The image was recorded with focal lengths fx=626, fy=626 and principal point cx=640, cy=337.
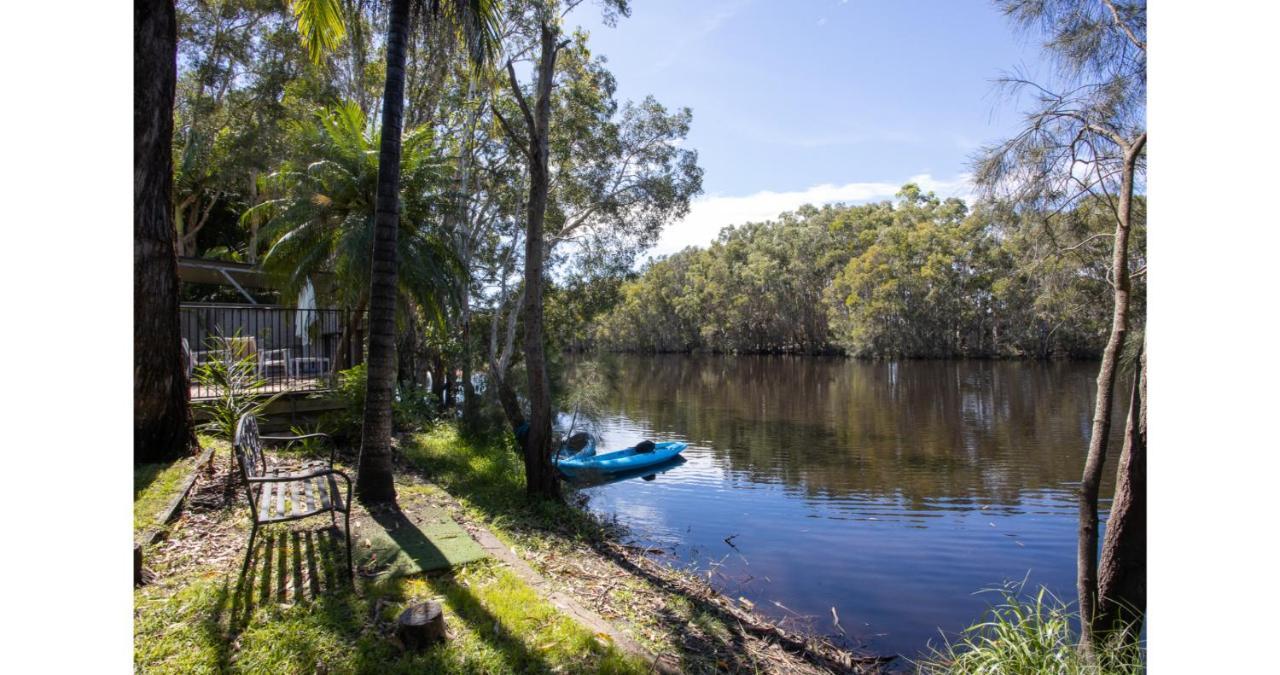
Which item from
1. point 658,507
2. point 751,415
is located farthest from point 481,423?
point 751,415

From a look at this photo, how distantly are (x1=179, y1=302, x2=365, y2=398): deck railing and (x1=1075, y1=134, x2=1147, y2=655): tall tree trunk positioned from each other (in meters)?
8.15

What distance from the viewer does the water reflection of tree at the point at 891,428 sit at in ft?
38.8

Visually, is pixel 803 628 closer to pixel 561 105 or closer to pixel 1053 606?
pixel 1053 606

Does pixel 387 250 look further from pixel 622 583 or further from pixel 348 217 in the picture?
pixel 348 217

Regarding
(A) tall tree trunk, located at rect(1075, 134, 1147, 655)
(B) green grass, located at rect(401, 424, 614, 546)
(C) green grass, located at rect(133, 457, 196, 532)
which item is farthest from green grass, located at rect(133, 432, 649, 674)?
(A) tall tree trunk, located at rect(1075, 134, 1147, 655)

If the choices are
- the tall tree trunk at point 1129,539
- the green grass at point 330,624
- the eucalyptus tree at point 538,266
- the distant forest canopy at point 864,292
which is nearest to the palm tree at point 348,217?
the eucalyptus tree at point 538,266

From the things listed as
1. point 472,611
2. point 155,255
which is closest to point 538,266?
point 155,255

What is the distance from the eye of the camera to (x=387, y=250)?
5344 millimetres

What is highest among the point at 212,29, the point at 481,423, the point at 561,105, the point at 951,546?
the point at 212,29

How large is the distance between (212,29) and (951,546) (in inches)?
718

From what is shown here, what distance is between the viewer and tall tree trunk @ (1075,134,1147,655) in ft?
13.4

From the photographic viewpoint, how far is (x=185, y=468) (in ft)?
17.0

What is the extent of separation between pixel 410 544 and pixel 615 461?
313 inches

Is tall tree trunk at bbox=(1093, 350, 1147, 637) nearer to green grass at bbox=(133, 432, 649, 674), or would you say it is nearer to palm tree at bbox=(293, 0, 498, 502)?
green grass at bbox=(133, 432, 649, 674)
